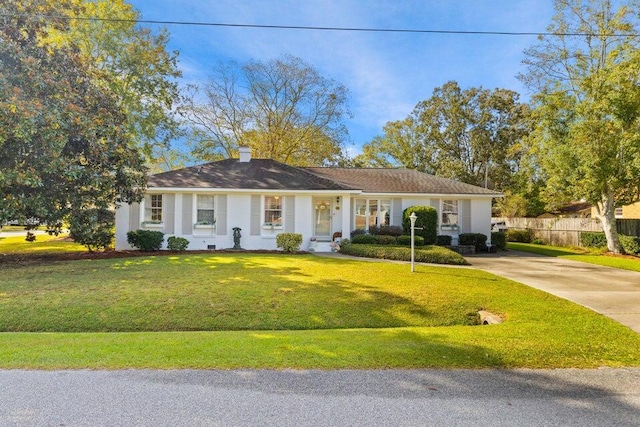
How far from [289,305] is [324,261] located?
537cm

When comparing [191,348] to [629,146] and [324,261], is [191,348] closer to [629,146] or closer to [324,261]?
[324,261]

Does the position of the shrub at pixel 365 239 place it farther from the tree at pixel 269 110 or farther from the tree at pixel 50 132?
the tree at pixel 269 110

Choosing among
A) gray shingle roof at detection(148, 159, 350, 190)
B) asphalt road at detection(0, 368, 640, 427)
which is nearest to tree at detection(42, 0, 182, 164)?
gray shingle roof at detection(148, 159, 350, 190)

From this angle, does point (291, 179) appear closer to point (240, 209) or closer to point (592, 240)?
point (240, 209)

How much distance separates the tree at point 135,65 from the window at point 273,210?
31.9 ft

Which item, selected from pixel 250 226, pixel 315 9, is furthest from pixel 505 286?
pixel 250 226

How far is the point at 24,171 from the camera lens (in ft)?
32.5

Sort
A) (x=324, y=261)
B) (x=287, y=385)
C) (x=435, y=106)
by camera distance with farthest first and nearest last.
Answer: (x=435, y=106)
(x=324, y=261)
(x=287, y=385)

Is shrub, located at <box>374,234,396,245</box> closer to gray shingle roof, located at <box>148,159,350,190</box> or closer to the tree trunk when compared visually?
gray shingle roof, located at <box>148,159,350,190</box>

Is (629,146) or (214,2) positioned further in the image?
(629,146)

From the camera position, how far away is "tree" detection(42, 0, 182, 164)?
19.9 meters

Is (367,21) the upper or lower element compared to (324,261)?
upper

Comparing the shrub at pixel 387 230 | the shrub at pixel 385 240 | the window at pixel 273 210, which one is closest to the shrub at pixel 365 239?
the shrub at pixel 385 240

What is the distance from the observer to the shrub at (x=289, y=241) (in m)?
15.6
